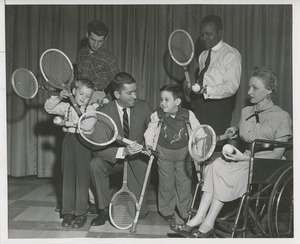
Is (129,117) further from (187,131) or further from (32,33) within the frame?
(32,33)

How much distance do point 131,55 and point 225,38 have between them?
0.98m

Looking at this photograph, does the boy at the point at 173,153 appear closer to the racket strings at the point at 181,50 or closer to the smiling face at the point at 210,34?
the racket strings at the point at 181,50

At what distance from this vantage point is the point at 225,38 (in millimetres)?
3852

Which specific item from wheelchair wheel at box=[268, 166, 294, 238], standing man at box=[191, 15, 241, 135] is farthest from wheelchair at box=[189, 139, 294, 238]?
standing man at box=[191, 15, 241, 135]

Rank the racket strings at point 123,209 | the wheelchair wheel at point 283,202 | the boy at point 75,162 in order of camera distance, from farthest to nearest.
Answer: the boy at point 75,162
the racket strings at point 123,209
the wheelchair wheel at point 283,202

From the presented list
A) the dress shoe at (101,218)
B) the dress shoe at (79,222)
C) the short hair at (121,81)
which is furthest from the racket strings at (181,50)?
the dress shoe at (79,222)

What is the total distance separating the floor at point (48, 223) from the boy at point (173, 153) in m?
0.14

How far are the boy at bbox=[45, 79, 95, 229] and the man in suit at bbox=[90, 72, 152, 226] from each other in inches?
3.0

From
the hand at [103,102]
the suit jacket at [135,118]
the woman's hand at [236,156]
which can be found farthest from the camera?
the hand at [103,102]

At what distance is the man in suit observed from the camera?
2.67 m

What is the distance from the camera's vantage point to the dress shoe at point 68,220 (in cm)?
259

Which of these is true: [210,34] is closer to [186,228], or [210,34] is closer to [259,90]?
[259,90]

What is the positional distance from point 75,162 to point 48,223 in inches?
18.3

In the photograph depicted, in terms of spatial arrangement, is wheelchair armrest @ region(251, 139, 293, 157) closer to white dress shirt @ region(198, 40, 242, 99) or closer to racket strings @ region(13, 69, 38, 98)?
white dress shirt @ region(198, 40, 242, 99)
